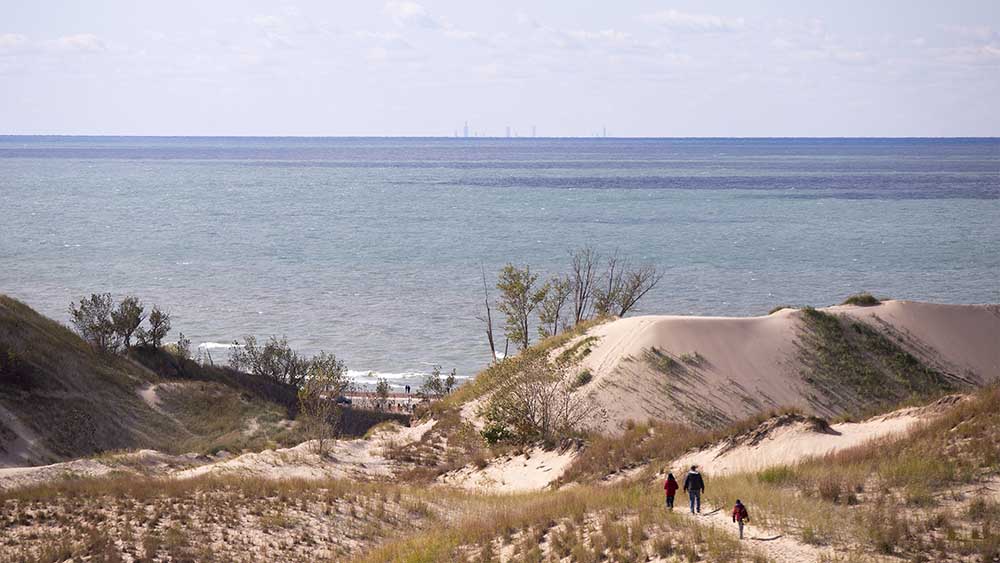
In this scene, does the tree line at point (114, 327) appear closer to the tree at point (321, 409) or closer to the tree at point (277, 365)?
the tree at point (277, 365)

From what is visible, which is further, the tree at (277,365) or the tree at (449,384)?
the tree at (277,365)

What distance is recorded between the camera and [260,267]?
96.1 meters

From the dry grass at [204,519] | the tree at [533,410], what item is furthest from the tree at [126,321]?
the dry grass at [204,519]

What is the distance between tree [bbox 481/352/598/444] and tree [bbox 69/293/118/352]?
75.8 ft

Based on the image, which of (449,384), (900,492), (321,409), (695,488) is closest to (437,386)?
(449,384)

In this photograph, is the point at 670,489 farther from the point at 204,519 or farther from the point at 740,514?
the point at 204,519

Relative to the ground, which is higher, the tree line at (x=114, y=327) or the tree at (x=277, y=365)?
the tree line at (x=114, y=327)

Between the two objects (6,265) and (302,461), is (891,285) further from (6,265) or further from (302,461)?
(6,265)

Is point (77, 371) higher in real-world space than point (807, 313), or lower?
lower

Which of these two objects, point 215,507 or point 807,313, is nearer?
point 215,507

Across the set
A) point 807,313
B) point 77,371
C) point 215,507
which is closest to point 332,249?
point 77,371

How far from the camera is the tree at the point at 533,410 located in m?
33.1

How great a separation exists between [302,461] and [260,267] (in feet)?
218

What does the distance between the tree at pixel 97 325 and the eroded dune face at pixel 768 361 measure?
76.7 ft
